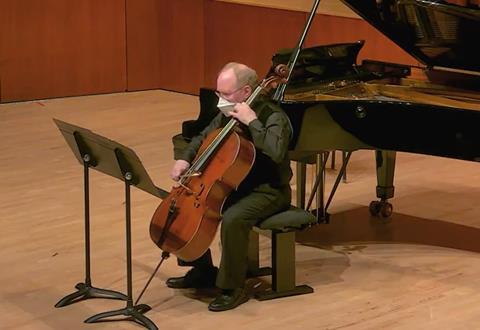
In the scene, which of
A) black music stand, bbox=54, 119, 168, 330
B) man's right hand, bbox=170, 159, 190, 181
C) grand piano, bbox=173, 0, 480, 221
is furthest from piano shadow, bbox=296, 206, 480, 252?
black music stand, bbox=54, 119, 168, 330

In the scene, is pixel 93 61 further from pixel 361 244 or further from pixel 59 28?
pixel 361 244

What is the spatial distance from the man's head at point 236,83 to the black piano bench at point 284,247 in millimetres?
591

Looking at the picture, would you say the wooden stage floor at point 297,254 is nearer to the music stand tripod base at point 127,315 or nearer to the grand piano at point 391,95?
the music stand tripod base at point 127,315

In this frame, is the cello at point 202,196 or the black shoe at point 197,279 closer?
the cello at point 202,196

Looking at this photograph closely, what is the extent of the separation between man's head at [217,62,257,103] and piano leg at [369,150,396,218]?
5.74 ft

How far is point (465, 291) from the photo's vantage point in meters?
5.12

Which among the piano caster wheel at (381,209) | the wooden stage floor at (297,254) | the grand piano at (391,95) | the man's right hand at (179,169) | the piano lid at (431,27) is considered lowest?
the wooden stage floor at (297,254)

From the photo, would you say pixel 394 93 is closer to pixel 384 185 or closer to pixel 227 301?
pixel 384 185

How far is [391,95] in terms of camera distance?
229 inches

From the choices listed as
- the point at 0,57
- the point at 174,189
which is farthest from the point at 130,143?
the point at 174,189

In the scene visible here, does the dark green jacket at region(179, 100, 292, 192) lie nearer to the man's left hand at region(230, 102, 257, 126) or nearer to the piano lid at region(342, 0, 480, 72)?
the man's left hand at region(230, 102, 257, 126)

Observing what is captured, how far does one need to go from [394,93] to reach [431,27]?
1.39 ft

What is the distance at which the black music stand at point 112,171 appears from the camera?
438cm

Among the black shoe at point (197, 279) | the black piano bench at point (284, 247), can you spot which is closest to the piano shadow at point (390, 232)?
the black piano bench at point (284, 247)
